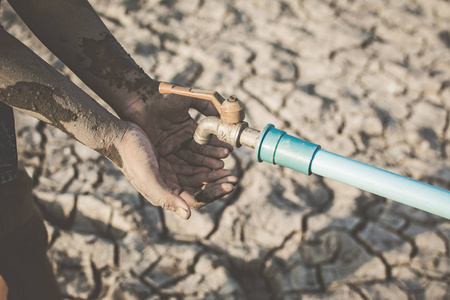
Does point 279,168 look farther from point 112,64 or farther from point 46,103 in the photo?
point 46,103

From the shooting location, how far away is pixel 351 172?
1.09 metres

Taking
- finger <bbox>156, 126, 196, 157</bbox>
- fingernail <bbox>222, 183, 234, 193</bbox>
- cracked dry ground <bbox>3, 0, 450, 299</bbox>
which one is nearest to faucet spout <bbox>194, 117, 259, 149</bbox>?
fingernail <bbox>222, 183, 234, 193</bbox>

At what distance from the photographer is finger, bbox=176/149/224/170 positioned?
61.0 inches

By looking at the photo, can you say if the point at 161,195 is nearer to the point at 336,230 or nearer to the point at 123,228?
the point at 123,228

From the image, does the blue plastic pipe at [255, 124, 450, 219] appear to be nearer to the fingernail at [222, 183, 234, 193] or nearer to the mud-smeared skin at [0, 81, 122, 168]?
the fingernail at [222, 183, 234, 193]

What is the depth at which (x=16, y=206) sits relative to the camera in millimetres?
1415

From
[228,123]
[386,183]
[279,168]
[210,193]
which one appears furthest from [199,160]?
[279,168]

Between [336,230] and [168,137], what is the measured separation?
1071 mm

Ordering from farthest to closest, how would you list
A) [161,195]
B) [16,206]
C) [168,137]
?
[168,137] < [16,206] < [161,195]

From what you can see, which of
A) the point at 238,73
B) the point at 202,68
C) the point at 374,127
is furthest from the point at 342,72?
the point at 202,68

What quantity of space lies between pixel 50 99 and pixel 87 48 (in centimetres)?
33

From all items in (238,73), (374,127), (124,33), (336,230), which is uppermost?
(124,33)

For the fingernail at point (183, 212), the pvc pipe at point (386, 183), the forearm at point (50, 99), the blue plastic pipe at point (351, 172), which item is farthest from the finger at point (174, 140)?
the pvc pipe at point (386, 183)

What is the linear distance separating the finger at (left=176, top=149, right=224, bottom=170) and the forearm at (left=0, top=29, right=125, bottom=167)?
Answer: 301mm
